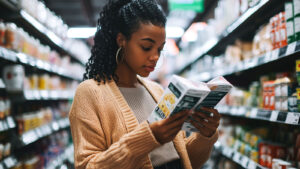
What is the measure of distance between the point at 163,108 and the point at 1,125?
66.4 inches

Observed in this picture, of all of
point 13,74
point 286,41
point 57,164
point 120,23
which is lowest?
point 57,164

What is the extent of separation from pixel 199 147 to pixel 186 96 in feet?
1.57

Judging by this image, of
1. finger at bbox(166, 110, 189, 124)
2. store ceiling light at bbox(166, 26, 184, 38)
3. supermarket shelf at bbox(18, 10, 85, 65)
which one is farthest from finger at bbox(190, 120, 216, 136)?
store ceiling light at bbox(166, 26, 184, 38)

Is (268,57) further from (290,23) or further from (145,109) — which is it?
(145,109)

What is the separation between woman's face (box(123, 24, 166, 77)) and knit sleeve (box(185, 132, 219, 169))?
1.35 feet

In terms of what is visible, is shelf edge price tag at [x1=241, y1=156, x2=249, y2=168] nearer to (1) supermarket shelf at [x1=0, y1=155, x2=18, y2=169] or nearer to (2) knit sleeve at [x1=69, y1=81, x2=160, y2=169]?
(2) knit sleeve at [x1=69, y1=81, x2=160, y2=169]

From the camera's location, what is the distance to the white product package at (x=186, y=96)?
874mm

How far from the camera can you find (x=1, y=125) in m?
2.07

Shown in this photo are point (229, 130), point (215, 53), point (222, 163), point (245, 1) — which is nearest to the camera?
point (245, 1)

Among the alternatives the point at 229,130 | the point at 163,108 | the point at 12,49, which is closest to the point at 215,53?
the point at 229,130

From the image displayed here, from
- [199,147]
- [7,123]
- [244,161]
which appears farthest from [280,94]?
[7,123]

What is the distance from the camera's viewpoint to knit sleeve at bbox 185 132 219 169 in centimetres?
122

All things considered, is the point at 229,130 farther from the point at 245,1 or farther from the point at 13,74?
the point at 13,74

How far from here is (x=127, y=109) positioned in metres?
1.10
